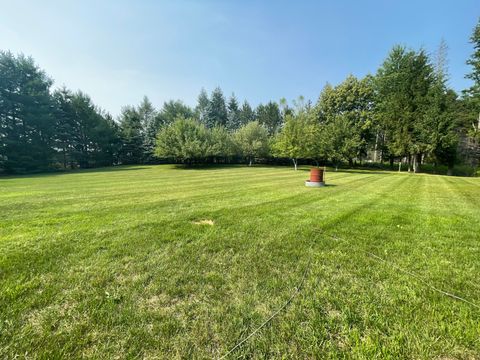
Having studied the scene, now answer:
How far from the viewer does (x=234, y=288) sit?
8.39 ft

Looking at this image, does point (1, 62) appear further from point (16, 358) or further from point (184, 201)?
point (16, 358)

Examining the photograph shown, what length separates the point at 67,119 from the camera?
117 ft

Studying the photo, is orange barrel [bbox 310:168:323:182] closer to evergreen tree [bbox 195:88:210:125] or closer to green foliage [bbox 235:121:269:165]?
green foliage [bbox 235:121:269:165]

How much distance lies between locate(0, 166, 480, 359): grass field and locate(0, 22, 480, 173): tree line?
79.9 feet

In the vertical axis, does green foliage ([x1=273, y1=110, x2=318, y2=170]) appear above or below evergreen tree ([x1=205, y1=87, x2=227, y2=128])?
below

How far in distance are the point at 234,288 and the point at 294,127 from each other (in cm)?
2708

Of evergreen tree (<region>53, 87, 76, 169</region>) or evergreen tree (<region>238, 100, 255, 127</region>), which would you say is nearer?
evergreen tree (<region>53, 87, 76, 169</region>)

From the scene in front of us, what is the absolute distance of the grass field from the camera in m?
1.76

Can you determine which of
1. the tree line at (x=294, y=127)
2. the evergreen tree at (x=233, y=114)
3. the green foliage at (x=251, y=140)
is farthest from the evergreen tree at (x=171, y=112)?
the green foliage at (x=251, y=140)

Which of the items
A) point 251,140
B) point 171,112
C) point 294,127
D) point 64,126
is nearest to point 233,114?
point 171,112

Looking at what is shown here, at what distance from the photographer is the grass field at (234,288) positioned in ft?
5.79

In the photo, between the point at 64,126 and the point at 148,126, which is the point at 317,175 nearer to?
the point at 148,126

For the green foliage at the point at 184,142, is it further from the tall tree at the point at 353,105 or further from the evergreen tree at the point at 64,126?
the tall tree at the point at 353,105

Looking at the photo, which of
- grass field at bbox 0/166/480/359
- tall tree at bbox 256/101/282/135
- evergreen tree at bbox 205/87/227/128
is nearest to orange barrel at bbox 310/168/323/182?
grass field at bbox 0/166/480/359
